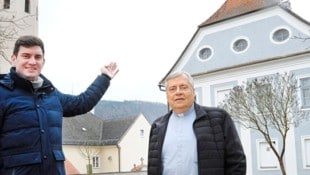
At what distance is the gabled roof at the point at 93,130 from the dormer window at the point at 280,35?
23.8 m

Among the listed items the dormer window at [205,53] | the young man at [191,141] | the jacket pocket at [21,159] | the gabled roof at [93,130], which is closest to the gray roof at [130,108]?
the gabled roof at [93,130]

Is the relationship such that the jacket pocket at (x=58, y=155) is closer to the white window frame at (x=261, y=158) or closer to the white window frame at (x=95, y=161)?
the white window frame at (x=261, y=158)

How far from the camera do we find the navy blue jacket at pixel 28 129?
2.84m

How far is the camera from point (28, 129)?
2.87m

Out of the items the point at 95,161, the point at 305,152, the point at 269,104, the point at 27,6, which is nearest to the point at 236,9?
the point at 269,104

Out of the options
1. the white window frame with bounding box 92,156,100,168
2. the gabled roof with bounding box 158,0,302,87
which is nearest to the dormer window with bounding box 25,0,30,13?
the gabled roof with bounding box 158,0,302,87

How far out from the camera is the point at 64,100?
10.6ft

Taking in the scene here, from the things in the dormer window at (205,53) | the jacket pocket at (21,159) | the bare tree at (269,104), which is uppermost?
the dormer window at (205,53)

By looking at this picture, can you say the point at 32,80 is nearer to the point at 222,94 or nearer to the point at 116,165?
the point at 222,94

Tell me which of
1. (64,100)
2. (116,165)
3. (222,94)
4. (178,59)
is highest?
(178,59)

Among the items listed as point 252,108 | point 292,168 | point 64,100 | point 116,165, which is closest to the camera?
point 64,100

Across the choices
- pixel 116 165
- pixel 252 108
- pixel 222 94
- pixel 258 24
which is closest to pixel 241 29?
pixel 258 24

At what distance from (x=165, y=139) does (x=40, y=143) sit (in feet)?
3.88

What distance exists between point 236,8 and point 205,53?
9.86ft
